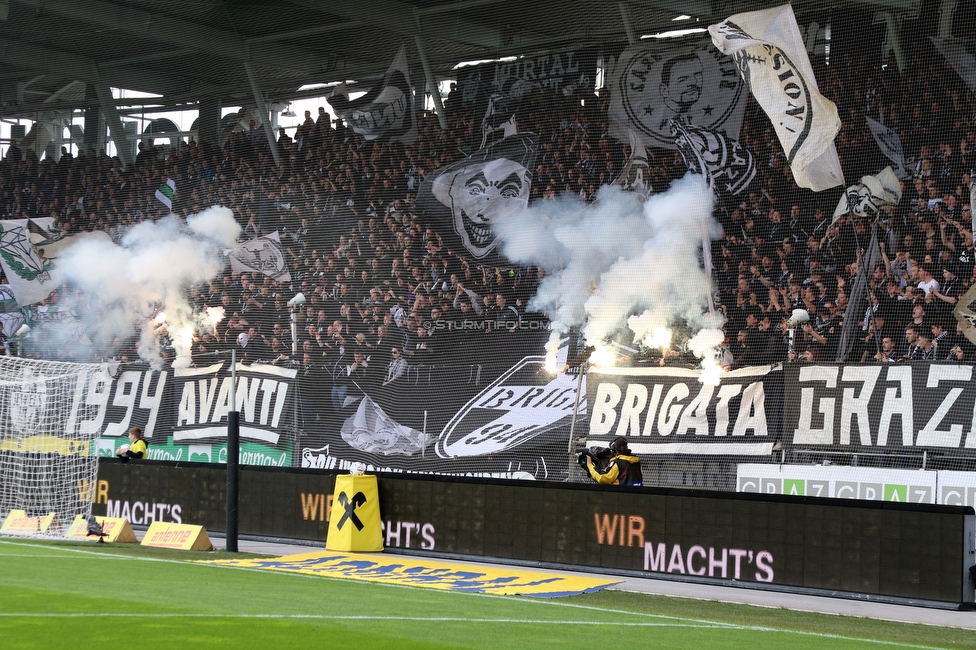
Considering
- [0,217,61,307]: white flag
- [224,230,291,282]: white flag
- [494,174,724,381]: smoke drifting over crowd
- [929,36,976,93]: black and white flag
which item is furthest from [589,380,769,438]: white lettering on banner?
[0,217,61,307]: white flag

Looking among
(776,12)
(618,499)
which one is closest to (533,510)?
(618,499)

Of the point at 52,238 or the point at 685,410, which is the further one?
the point at 52,238

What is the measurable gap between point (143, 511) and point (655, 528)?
734 cm

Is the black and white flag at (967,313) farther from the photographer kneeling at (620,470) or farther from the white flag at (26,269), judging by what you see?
the white flag at (26,269)

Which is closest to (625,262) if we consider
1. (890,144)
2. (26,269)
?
(890,144)

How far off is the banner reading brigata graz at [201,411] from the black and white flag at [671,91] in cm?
754

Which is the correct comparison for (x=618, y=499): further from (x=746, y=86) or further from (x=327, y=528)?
(x=746, y=86)

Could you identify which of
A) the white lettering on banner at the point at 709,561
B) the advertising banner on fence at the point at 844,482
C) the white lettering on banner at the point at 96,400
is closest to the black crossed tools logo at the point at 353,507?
the white lettering on banner at the point at 709,561

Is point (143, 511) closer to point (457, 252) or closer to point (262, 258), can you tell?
point (457, 252)

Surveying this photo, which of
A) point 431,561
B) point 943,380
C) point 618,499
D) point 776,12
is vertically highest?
point 776,12

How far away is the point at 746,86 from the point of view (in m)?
18.5

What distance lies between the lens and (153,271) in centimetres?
2473

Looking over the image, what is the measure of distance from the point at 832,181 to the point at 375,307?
8633 mm

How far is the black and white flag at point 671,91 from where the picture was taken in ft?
62.1
